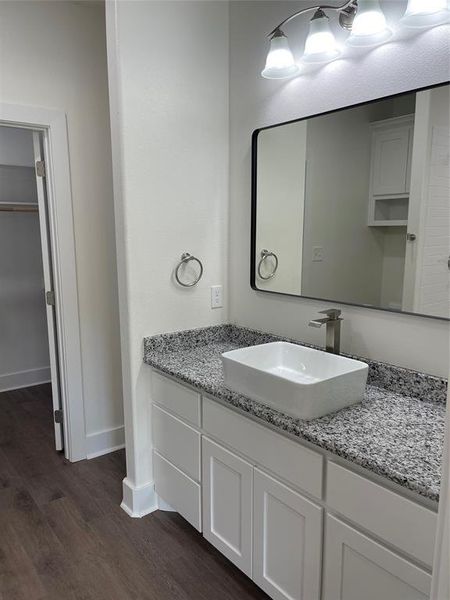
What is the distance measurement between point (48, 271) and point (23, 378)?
1850 millimetres

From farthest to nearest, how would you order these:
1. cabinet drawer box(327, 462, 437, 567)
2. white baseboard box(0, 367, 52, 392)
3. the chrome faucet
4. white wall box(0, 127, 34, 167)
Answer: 1. white baseboard box(0, 367, 52, 392)
2. white wall box(0, 127, 34, 167)
3. the chrome faucet
4. cabinet drawer box(327, 462, 437, 567)

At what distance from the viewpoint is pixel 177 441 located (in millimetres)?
2041

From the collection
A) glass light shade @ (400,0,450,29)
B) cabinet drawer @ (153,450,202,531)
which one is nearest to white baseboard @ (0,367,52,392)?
cabinet drawer @ (153,450,202,531)

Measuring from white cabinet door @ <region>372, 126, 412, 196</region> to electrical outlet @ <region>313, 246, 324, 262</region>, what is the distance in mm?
356

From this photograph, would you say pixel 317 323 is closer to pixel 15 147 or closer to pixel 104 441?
pixel 104 441

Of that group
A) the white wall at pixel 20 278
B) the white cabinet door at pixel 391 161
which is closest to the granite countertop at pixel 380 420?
the white cabinet door at pixel 391 161

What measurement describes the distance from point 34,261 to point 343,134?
10.4 ft

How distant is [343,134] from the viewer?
5.94 feet

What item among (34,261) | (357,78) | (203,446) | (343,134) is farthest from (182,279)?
(34,261)

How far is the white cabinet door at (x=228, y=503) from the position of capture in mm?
1686

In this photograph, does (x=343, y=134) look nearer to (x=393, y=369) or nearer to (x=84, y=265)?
(x=393, y=369)

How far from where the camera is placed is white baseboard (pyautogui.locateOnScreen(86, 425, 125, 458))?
9.34 ft

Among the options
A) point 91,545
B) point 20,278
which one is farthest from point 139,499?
point 20,278

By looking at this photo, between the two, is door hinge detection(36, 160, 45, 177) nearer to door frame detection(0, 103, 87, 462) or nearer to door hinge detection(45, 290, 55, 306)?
door frame detection(0, 103, 87, 462)
